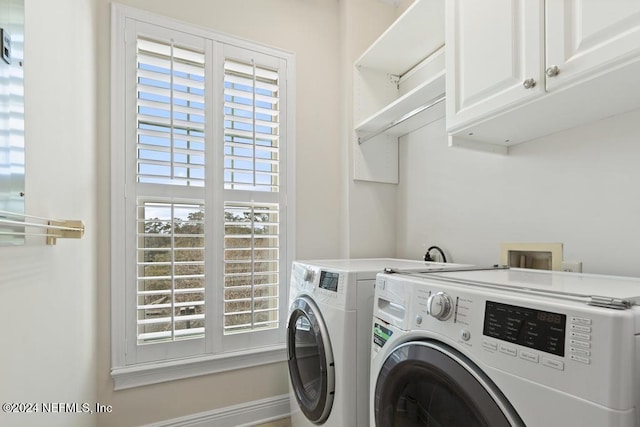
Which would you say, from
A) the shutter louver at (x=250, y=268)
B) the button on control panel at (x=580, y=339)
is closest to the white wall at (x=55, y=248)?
the shutter louver at (x=250, y=268)

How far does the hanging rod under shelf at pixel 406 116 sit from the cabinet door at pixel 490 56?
0.23m

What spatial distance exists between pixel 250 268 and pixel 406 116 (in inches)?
50.2

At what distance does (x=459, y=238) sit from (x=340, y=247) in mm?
803

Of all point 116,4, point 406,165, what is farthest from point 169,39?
point 406,165

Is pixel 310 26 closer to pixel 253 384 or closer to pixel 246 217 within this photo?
pixel 246 217

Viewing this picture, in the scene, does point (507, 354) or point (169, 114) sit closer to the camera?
point (507, 354)

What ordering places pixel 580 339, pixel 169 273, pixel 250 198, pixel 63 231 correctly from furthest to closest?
pixel 250 198
pixel 169 273
pixel 63 231
pixel 580 339

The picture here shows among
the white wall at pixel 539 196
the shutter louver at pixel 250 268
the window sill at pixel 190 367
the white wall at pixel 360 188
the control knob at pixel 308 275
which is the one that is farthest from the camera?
the white wall at pixel 360 188

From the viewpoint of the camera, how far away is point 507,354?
2.14ft

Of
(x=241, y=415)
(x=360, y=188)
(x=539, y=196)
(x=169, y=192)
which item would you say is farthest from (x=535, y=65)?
(x=241, y=415)

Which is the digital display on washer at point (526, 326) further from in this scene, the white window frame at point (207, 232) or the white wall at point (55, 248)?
the white window frame at point (207, 232)

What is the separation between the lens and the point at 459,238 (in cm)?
180

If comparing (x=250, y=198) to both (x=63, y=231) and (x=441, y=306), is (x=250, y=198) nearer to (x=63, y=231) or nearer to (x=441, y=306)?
(x=63, y=231)

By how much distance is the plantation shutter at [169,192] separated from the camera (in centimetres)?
178
